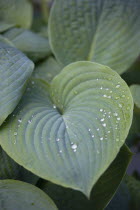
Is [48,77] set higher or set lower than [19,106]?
lower

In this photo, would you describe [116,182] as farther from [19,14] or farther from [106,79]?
[19,14]

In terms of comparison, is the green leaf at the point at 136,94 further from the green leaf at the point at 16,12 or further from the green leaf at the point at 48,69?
the green leaf at the point at 16,12

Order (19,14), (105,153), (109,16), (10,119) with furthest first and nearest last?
(19,14) → (109,16) → (10,119) → (105,153)

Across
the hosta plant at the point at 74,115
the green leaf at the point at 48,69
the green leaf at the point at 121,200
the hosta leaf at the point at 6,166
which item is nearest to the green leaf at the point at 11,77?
the hosta plant at the point at 74,115

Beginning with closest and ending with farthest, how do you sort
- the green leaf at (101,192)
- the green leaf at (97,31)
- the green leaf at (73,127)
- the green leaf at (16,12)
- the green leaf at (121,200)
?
the green leaf at (73,127) → the green leaf at (101,192) → the green leaf at (121,200) → the green leaf at (97,31) → the green leaf at (16,12)

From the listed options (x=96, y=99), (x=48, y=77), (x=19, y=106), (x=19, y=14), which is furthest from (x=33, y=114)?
(x=19, y=14)
